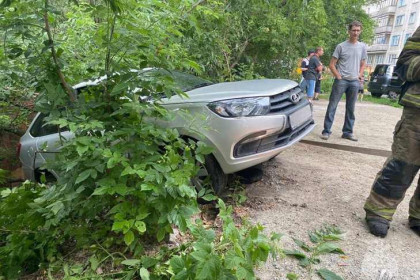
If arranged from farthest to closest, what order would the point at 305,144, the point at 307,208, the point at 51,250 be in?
the point at 305,144, the point at 307,208, the point at 51,250

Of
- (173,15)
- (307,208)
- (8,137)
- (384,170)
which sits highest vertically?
(173,15)

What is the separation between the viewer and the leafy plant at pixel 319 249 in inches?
89.8

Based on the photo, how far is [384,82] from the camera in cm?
1700

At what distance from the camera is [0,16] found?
6.50 ft

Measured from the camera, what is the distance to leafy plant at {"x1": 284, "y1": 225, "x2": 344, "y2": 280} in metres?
2.28

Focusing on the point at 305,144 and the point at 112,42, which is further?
the point at 305,144

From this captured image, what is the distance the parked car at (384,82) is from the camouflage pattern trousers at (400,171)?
50.3 ft

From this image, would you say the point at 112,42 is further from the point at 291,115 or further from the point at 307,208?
the point at 307,208

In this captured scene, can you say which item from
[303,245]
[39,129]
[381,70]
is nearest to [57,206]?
[303,245]

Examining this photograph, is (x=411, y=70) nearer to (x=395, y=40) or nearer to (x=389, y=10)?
(x=395, y=40)

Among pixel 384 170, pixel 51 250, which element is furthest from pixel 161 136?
pixel 384 170

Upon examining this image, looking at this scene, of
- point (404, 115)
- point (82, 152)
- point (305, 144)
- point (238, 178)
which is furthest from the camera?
point (305, 144)

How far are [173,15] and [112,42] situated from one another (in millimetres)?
465

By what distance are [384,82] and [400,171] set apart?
16596mm
